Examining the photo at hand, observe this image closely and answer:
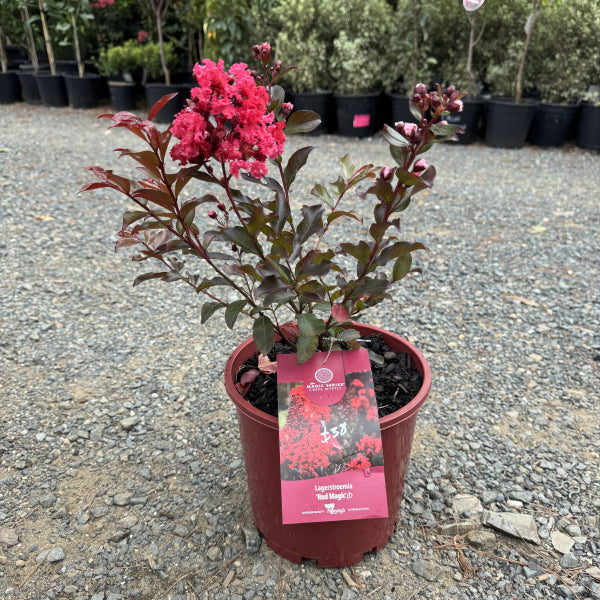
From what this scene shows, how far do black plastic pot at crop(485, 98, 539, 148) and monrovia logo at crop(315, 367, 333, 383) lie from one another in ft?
14.6

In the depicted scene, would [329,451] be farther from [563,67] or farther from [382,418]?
[563,67]

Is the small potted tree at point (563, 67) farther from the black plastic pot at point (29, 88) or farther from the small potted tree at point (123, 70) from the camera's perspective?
the black plastic pot at point (29, 88)

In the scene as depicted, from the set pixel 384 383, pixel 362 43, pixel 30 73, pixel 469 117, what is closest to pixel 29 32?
pixel 30 73

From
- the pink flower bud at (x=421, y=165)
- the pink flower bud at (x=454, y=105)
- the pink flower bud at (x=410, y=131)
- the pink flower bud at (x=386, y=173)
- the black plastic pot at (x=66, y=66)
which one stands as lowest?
the black plastic pot at (x=66, y=66)

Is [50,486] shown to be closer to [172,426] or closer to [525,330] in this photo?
[172,426]

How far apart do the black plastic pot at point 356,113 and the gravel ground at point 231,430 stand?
7.21ft

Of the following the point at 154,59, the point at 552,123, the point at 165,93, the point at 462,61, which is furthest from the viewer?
the point at 154,59

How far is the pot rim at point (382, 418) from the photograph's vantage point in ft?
3.84

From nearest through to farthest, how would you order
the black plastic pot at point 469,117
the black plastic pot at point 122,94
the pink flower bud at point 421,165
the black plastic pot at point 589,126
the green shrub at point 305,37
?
the pink flower bud at point 421,165
the black plastic pot at point 589,126
the black plastic pot at point 469,117
the green shrub at point 305,37
the black plastic pot at point 122,94

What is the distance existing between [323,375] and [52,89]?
6.33m

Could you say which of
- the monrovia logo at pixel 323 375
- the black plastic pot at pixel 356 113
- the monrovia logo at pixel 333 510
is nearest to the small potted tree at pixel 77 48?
the black plastic pot at pixel 356 113

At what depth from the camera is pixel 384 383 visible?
53.7 inches

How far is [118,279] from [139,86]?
4.64 meters

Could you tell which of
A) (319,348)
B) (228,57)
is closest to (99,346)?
(319,348)
